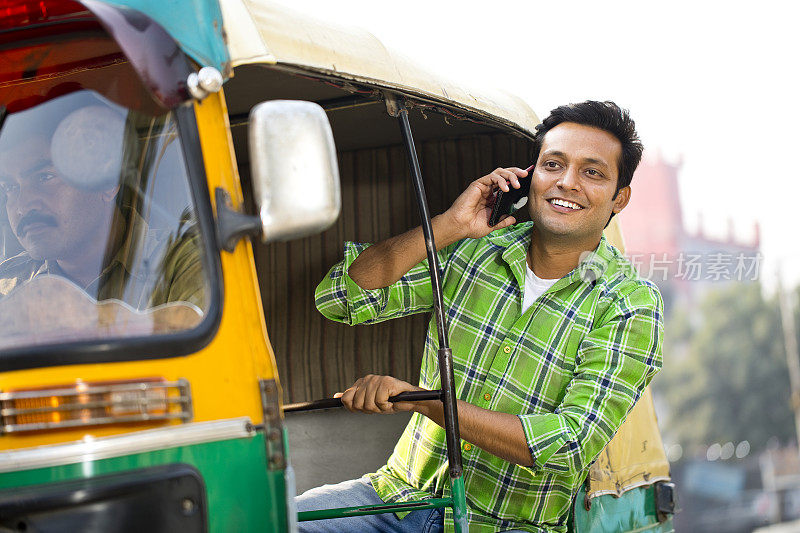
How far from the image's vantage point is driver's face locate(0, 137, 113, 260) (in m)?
2.12

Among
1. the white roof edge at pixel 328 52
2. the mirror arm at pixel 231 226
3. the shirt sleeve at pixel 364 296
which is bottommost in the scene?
the shirt sleeve at pixel 364 296

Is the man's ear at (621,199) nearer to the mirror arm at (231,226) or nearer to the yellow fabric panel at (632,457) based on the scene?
the yellow fabric panel at (632,457)

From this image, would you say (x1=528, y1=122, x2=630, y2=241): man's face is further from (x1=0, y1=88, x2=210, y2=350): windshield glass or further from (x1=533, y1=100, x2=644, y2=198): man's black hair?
(x1=0, y1=88, x2=210, y2=350): windshield glass

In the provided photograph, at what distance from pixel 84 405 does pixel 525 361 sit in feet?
5.42

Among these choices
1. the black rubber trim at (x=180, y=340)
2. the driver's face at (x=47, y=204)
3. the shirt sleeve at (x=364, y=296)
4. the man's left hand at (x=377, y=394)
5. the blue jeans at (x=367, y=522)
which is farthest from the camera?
the shirt sleeve at (x=364, y=296)

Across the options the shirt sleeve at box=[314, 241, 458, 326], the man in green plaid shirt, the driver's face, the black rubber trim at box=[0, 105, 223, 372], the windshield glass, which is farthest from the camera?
the shirt sleeve at box=[314, 241, 458, 326]

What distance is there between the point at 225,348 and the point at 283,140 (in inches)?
17.3

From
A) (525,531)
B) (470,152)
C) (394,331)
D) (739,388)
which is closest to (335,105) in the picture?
(470,152)

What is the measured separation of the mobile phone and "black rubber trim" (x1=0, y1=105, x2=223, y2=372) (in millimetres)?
1314

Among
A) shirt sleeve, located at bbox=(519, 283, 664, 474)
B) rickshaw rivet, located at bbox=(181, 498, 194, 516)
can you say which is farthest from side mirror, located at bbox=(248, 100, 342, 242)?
shirt sleeve, located at bbox=(519, 283, 664, 474)

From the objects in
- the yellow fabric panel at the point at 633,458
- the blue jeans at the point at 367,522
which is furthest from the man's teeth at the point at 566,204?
the blue jeans at the point at 367,522

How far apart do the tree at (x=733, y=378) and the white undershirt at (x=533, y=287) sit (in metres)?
37.2

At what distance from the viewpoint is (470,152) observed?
385 centimetres

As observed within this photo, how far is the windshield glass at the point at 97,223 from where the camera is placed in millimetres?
1908
